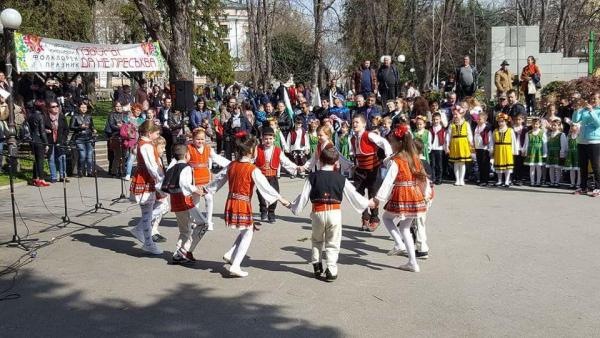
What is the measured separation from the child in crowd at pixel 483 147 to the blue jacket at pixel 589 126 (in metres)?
2.43

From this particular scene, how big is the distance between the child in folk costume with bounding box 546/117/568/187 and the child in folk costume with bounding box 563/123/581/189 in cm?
13

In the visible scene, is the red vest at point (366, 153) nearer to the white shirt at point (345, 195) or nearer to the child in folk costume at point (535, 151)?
the white shirt at point (345, 195)

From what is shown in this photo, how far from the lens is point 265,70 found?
27.5 m

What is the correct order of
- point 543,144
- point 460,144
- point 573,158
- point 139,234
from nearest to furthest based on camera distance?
point 139,234 < point 573,158 < point 543,144 < point 460,144

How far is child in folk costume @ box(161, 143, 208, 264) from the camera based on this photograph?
7598 millimetres

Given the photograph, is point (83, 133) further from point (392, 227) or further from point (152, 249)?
point (392, 227)

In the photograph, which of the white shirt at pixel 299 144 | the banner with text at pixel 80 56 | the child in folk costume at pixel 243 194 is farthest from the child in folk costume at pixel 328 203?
the banner with text at pixel 80 56

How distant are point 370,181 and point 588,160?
214 inches

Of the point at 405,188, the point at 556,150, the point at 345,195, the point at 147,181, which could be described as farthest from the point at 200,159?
the point at 556,150

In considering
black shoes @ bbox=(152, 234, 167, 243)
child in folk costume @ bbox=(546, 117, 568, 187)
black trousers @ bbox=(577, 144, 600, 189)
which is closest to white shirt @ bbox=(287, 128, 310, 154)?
child in folk costume @ bbox=(546, 117, 568, 187)

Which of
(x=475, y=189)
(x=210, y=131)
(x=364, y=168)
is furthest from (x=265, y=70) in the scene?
(x=364, y=168)

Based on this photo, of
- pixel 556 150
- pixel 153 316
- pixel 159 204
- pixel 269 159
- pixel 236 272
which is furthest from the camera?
pixel 556 150

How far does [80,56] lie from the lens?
18250 mm

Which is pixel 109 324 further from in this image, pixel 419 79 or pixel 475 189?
pixel 419 79
